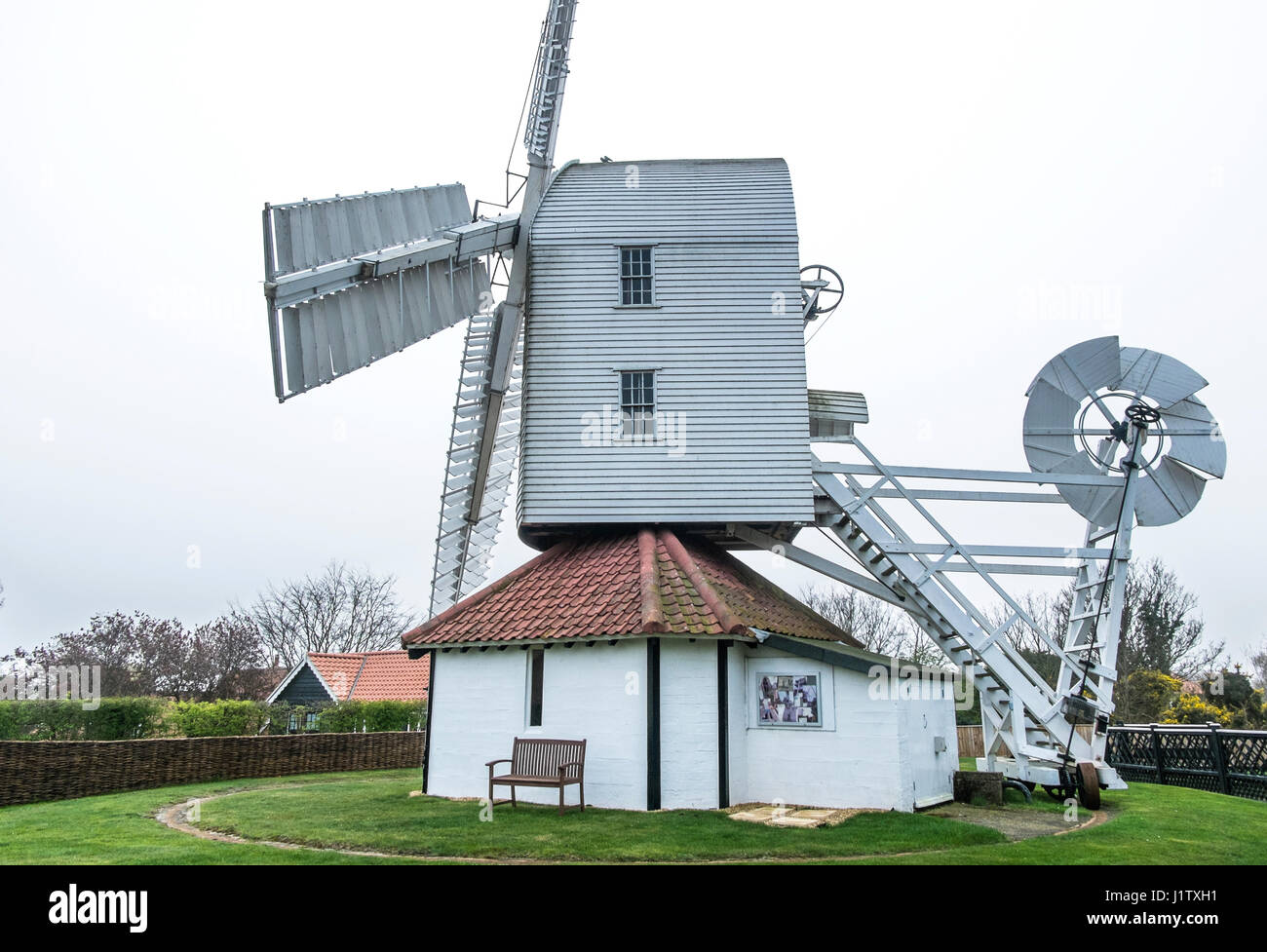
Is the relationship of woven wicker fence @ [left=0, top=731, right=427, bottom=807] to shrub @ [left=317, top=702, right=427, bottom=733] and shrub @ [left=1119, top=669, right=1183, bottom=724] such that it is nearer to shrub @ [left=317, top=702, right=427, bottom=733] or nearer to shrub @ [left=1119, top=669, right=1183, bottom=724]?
shrub @ [left=317, top=702, right=427, bottom=733]

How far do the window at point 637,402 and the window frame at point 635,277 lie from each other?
57.5 inches

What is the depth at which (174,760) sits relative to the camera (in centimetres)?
1898

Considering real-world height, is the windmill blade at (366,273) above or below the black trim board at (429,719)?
above

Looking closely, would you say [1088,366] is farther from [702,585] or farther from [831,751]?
[831,751]

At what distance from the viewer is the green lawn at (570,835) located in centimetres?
985

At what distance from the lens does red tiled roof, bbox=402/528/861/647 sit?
47.2 feet

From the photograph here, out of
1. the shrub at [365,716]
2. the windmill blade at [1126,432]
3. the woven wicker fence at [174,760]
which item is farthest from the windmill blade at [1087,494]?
the shrub at [365,716]

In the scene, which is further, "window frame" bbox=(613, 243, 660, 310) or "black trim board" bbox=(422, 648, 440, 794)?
"window frame" bbox=(613, 243, 660, 310)

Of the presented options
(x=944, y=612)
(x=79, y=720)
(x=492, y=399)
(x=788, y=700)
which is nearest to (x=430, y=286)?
(x=492, y=399)

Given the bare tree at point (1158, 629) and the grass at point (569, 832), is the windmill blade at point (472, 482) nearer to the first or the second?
the grass at point (569, 832)

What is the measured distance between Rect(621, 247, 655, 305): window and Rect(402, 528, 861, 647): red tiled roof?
486 cm

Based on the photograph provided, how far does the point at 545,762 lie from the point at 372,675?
21834 millimetres

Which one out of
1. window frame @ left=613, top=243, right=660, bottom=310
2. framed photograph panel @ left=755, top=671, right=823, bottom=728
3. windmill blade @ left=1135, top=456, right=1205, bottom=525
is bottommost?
framed photograph panel @ left=755, top=671, right=823, bottom=728

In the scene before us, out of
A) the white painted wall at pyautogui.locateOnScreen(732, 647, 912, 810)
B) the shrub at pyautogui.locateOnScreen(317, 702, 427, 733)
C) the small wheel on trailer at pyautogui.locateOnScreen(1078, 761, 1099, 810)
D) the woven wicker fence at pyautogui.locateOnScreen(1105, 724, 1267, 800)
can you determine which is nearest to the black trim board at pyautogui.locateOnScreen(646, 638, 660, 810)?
the white painted wall at pyautogui.locateOnScreen(732, 647, 912, 810)
